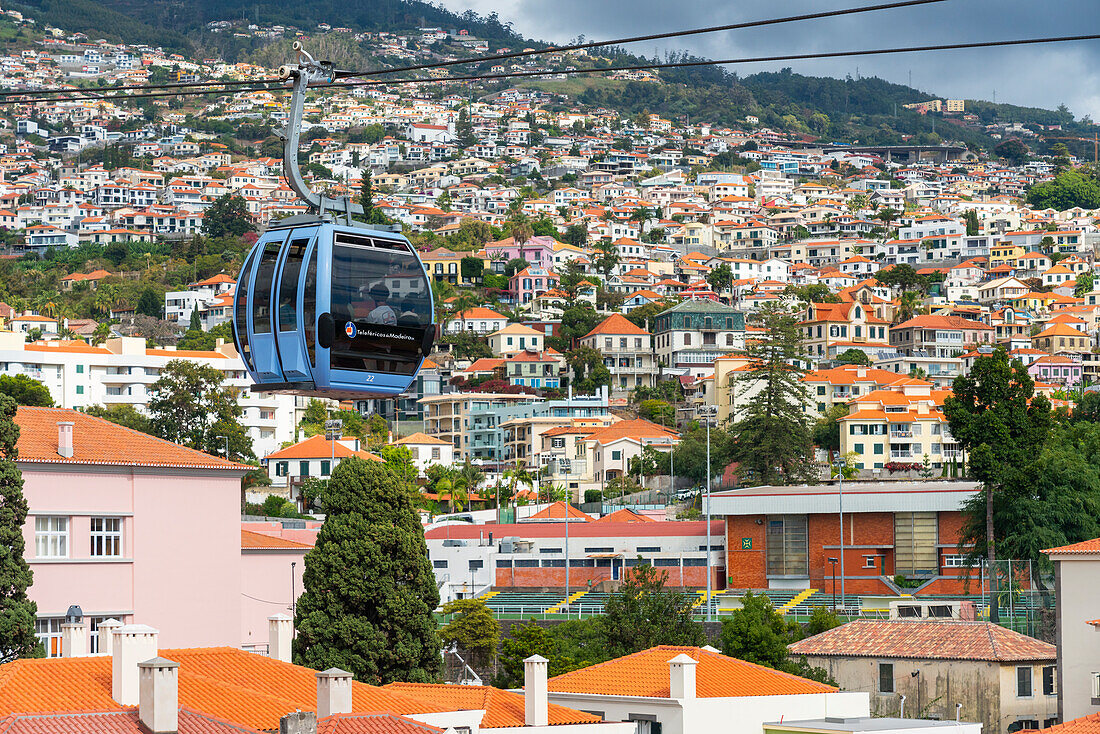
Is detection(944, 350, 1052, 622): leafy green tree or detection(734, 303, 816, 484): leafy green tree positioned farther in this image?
detection(734, 303, 816, 484): leafy green tree

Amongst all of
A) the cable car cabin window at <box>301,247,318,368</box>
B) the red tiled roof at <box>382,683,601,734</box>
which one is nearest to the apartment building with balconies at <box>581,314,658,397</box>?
the red tiled roof at <box>382,683,601,734</box>

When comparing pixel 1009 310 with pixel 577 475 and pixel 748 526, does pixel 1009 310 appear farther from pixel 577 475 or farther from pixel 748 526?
pixel 748 526

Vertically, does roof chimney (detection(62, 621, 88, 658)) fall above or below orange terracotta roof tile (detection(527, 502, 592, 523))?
above

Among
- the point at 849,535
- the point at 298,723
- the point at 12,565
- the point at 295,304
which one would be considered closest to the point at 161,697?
the point at 298,723

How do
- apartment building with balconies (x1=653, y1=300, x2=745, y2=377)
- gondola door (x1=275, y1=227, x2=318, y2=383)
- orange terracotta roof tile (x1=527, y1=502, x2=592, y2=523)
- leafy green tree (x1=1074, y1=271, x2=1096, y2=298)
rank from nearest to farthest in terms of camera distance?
gondola door (x1=275, y1=227, x2=318, y2=383), orange terracotta roof tile (x1=527, y1=502, x2=592, y2=523), apartment building with balconies (x1=653, y1=300, x2=745, y2=377), leafy green tree (x1=1074, y1=271, x2=1096, y2=298)

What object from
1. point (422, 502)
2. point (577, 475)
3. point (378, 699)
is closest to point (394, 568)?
point (378, 699)

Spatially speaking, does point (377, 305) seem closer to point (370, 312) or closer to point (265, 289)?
point (370, 312)

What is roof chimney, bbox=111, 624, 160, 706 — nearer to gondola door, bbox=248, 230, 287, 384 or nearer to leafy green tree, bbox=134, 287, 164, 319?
gondola door, bbox=248, 230, 287, 384
